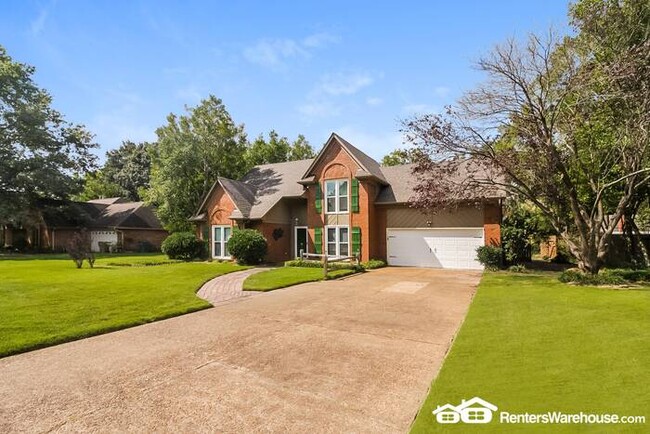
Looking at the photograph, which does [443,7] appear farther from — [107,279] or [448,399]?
[107,279]

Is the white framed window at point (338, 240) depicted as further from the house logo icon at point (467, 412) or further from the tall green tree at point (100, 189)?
the tall green tree at point (100, 189)

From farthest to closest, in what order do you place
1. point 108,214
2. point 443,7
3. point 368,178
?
point 108,214 → point 368,178 → point 443,7

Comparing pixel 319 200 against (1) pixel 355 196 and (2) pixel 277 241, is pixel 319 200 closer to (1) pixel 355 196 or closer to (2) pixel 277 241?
(1) pixel 355 196

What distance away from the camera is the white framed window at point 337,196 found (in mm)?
22062

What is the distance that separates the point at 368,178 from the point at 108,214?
104 ft

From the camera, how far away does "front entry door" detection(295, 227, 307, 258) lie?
79.8ft

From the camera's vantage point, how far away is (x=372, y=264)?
65.7ft

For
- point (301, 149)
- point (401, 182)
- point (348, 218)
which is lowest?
point (348, 218)

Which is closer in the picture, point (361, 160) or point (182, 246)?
point (361, 160)

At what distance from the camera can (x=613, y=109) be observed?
1488cm

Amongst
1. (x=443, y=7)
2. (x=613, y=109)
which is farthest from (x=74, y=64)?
(x=613, y=109)

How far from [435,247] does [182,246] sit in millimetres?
16067

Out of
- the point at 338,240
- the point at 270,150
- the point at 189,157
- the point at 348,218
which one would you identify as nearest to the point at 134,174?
the point at 270,150

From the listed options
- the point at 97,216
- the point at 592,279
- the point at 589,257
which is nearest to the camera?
the point at 592,279
